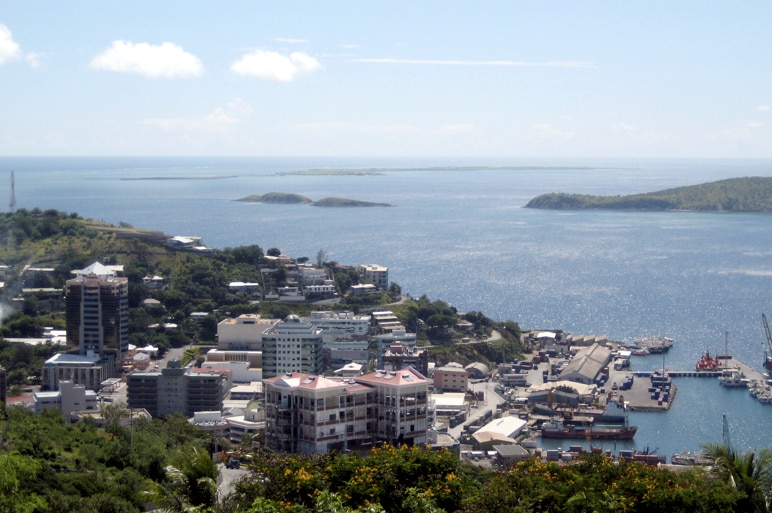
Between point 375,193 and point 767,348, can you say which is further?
point 375,193

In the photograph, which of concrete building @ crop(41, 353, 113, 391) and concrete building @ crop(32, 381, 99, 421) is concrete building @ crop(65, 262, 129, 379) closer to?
concrete building @ crop(41, 353, 113, 391)

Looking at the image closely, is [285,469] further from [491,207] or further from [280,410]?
[491,207]

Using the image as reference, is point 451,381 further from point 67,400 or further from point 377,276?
point 377,276

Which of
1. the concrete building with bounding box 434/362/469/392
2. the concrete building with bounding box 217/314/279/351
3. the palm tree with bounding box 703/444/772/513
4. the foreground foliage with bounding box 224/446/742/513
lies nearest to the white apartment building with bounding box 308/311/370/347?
the concrete building with bounding box 217/314/279/351

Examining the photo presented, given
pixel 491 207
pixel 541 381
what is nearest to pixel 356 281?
pixel 541 381

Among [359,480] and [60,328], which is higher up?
[359,480]

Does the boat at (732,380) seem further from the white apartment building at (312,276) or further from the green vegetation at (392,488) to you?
the green vegetation at (392,488)

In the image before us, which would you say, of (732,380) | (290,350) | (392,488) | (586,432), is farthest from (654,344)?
(392,488)
